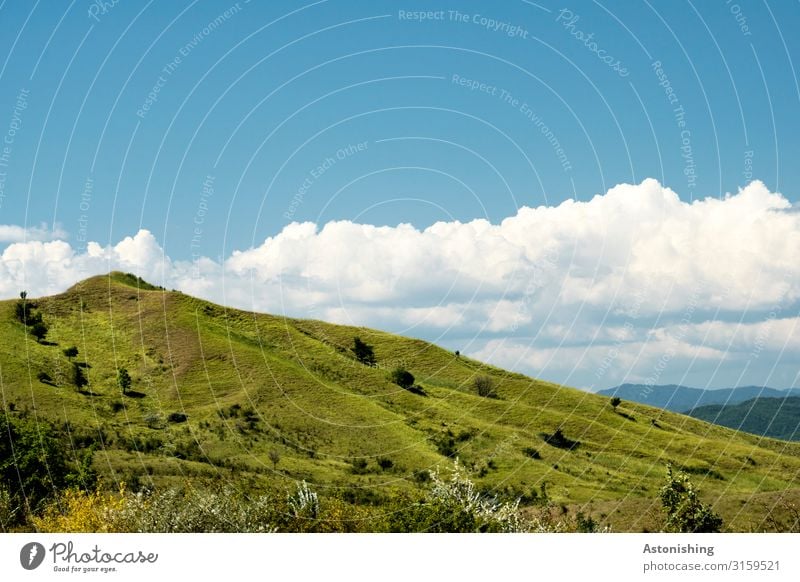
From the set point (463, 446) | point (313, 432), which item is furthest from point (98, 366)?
point (463, 446)

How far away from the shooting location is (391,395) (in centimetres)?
13562

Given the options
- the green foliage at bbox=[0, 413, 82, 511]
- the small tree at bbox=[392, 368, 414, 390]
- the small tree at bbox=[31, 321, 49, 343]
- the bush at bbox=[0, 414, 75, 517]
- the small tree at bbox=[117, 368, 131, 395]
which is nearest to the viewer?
the bush at bbox=[0, 414, 75, 517]

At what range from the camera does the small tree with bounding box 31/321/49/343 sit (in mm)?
131375

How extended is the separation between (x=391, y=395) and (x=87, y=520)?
326 ft

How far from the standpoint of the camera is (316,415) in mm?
116875

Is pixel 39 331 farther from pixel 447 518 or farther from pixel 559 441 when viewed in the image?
pixel 447 518

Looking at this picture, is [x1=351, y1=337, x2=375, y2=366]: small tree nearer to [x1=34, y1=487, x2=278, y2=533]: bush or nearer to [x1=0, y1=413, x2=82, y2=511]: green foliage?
[x1=0, y1=413, x2=82, y2=511]: green foliage

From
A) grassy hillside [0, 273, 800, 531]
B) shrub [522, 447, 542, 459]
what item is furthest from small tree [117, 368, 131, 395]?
shrub [522, 447, 542, 459]

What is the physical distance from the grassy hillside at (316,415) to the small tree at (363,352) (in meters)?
1.53

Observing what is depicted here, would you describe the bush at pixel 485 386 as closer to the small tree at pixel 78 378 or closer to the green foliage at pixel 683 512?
the small tree at pixel 78 378
